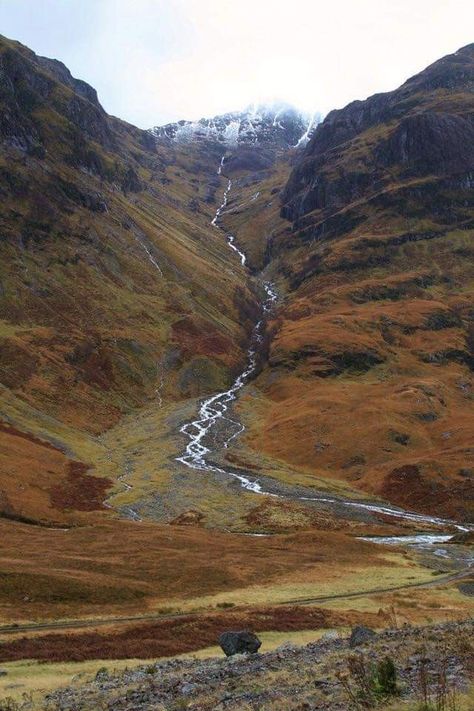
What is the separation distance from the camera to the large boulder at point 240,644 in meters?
29.3

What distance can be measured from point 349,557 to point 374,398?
294 feet

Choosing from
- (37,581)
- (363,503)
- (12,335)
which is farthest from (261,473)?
(12,335)

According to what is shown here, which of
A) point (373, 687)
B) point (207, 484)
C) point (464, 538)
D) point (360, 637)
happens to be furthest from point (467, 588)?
point (207, 484)

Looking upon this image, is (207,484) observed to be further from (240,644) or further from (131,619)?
(240,644)

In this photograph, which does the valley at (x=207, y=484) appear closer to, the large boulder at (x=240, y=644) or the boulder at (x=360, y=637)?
the large boulder at (x=240, y=644)

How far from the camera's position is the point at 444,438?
134 meters

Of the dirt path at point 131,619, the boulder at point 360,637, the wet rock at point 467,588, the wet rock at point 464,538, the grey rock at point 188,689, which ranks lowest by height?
the wet rock at point 464,538

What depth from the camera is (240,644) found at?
29.4 m

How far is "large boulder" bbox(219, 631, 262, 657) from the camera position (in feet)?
96.1

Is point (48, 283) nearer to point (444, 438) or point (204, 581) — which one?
point (444, 438)

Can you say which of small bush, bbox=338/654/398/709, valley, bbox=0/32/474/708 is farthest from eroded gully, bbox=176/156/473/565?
small bush, bbox=338/654/398/709

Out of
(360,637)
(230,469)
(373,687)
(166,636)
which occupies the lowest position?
(230,469)

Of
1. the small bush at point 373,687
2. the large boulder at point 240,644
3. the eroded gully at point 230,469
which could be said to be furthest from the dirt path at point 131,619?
the small bush at point 373,687

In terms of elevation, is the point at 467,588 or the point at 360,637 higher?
the point at 360,637
